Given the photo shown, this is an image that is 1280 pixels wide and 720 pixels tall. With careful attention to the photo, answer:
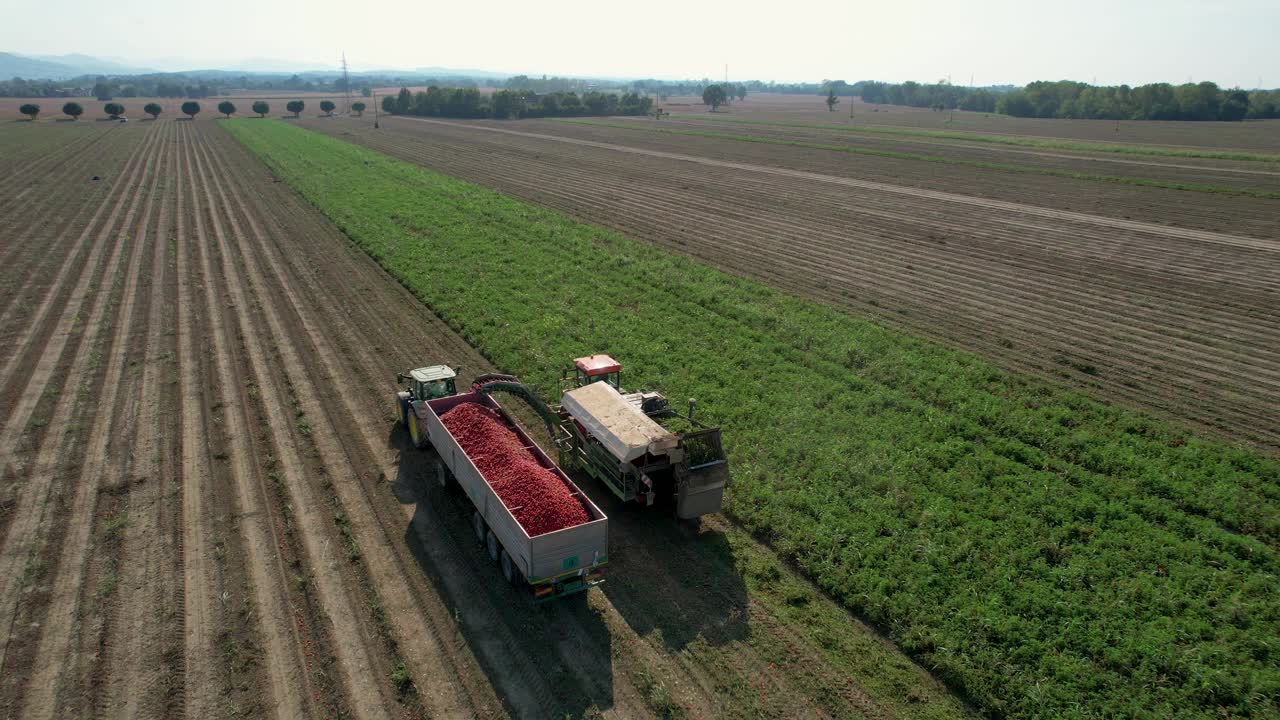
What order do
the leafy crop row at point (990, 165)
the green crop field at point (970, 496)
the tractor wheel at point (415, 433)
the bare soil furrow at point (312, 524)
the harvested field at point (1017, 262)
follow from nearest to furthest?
the bare soil furrow at point (312, 524) < the green crop field at point (970, 496) < the tractor wheel at point (415, 433) < the harvested field at point (1017, 262) < the leafy crop row at point (990, 165)

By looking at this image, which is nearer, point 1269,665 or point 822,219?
point 1269,665

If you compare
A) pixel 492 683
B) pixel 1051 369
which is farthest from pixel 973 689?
pixel 1051 369

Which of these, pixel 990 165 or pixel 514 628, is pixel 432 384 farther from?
pixel 990 165

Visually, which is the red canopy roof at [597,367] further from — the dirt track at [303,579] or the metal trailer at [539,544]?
the dirt track at [303,579]

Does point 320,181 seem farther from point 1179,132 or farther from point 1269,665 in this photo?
point 1179,132

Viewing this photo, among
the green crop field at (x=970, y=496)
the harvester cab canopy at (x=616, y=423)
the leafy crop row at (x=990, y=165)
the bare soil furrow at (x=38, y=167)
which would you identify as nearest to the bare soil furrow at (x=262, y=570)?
the harvester cab canopy at (x=616, y=423)

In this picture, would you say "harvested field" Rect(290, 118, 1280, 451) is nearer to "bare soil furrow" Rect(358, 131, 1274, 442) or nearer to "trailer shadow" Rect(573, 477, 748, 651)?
"bare soil furrow" Rect(358, 131, 1274, 442)
